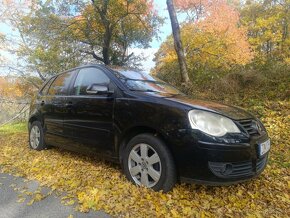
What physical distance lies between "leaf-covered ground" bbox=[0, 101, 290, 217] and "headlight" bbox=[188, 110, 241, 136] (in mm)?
855

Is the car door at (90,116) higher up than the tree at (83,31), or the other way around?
the tree at (83,31)

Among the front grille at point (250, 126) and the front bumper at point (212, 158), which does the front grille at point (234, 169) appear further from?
the front grille at point (250, 126)

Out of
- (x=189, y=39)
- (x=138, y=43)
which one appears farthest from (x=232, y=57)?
(x=138, y=43)

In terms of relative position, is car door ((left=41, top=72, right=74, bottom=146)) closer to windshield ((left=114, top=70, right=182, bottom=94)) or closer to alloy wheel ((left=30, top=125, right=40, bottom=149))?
alloy wheel ((left=30, top=125, right=40, bottom=149))

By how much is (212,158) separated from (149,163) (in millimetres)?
791

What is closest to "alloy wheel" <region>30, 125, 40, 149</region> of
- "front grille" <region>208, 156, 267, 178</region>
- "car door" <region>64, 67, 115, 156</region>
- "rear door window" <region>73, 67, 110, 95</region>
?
"car door" <region>64, 67, 115, 156</region>

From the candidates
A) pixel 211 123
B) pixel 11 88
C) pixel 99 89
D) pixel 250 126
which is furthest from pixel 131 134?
pixel 11 88

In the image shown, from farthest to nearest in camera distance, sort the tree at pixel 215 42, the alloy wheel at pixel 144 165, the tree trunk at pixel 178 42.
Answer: the tree at pixel 215 42
the tree trunk at pixel 178 42
the alloy wheel at pixel 144 165

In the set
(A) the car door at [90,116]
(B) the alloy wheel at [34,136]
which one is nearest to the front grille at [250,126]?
(A) the car door at [90,116]

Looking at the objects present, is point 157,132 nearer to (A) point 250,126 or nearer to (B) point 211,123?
(B) point 211,123

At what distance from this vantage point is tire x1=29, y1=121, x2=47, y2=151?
5.49 metres

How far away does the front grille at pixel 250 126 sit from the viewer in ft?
10.4

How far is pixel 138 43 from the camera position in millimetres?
14016

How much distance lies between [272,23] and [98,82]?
20.5m
